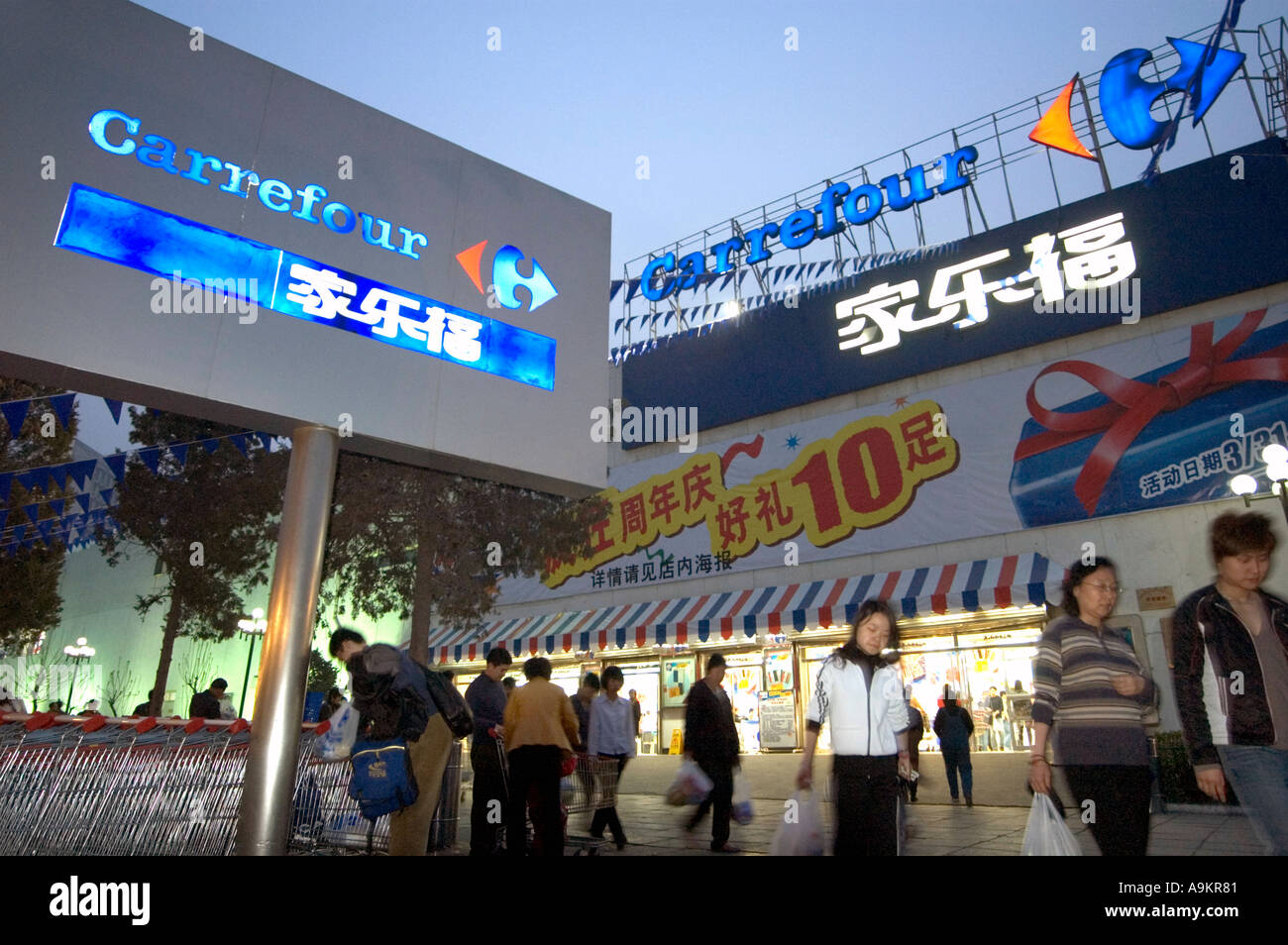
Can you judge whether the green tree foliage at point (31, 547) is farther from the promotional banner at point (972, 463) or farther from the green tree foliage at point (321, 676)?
the promotional banner at point (972, 463)

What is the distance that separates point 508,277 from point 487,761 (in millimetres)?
4825

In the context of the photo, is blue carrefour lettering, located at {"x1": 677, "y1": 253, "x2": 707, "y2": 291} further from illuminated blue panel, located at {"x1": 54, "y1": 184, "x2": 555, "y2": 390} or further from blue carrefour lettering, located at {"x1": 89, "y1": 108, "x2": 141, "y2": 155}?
blue carrefour lettering, located at {"x1": 89, "y1": 108, "x2": 141, "y2": 155}

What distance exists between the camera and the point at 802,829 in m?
4.70

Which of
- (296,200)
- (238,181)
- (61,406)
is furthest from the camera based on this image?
(61,406)

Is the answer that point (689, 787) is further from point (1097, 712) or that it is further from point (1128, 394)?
point (1128, 394)

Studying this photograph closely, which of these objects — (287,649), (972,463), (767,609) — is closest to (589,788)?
(287,649)

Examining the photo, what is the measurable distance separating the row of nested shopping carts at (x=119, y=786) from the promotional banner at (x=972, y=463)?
11958 millimetres

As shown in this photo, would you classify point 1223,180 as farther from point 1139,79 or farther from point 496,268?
point 496,268

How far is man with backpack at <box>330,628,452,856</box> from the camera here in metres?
5.31

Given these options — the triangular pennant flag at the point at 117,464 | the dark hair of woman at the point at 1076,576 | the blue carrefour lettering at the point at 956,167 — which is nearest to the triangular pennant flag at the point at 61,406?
the triangular pennant flag at the point at 117,464

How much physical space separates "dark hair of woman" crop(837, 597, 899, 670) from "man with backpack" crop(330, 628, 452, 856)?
2788 mm

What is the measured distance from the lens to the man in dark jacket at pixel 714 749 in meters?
7.51
